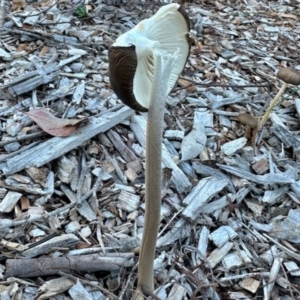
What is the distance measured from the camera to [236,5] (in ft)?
13.8

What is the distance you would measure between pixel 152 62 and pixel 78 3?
229cm

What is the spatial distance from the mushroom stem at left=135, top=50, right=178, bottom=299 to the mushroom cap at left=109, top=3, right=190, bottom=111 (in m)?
0.05

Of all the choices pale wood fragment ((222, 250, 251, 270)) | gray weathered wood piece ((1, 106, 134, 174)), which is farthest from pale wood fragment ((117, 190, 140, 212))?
pale wood fragment ((222, 250, 251, 270))

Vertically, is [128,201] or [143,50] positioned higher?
[143,50]

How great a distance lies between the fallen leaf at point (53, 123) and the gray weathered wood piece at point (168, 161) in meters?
0.27

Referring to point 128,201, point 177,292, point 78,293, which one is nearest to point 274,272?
point 177,292

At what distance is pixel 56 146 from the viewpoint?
2250mm

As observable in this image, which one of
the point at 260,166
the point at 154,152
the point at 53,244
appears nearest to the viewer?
the point at 154,152

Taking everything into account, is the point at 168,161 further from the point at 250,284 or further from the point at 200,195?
the point at 250,284

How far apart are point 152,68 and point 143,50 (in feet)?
0.38

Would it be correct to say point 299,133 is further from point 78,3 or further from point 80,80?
point 78,3

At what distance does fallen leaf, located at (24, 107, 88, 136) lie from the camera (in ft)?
7.63

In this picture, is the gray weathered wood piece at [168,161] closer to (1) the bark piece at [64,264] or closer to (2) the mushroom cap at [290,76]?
(1) the bark piece at [64,264]

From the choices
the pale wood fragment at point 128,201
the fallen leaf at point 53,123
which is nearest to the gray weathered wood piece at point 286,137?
the pale wood fragment at point 128,201
